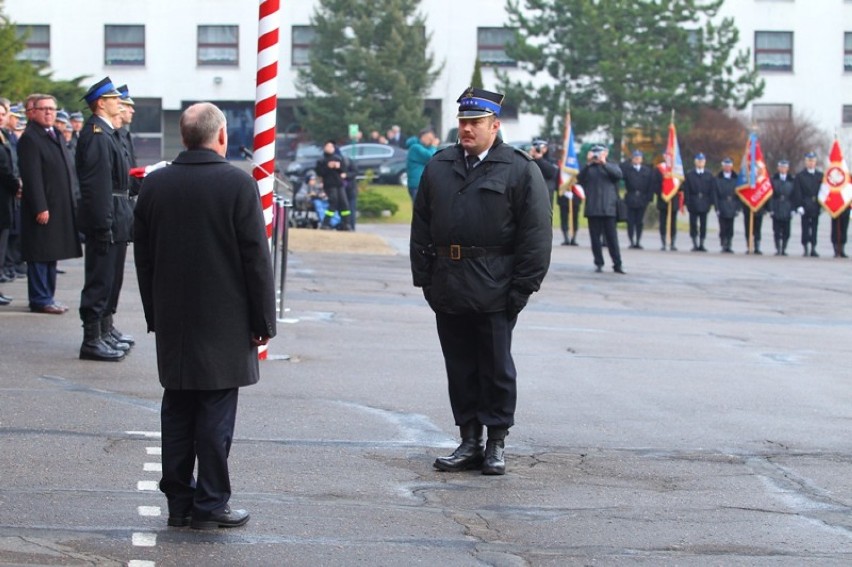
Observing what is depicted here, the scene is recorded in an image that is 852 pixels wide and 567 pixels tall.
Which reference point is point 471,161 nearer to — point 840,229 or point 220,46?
point 840,229

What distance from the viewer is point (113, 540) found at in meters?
6.36

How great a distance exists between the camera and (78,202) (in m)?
11.5

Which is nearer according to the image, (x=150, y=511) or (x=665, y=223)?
(x=150, y=511)

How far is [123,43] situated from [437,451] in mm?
58402

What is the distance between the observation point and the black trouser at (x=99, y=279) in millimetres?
11188

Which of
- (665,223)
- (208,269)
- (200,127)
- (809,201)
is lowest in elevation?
(665,223)

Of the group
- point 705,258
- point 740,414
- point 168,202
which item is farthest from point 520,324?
point 705,258

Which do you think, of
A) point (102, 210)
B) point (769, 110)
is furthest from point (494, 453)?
point (769, 110)

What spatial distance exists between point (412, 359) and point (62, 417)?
3.97 metres

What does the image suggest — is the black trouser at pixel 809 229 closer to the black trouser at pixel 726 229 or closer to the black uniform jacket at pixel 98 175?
the black trouser at pixel 726 229

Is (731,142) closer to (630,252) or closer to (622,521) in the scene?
(630,252)

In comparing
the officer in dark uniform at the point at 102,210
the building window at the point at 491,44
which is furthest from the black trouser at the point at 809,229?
the building window at the point at 491,44

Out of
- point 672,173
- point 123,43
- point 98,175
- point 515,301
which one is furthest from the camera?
point 123,43

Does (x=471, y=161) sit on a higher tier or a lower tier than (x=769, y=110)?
lower
